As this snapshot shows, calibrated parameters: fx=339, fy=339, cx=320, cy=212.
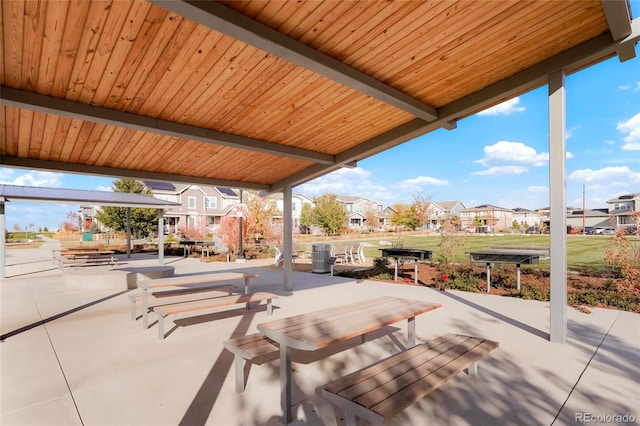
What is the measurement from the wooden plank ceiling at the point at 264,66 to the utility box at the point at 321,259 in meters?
7.29

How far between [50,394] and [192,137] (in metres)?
3.78

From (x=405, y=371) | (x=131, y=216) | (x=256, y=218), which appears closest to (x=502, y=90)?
(x=405, y=371)

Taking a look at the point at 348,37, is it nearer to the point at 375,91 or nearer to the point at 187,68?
the point at 375,91

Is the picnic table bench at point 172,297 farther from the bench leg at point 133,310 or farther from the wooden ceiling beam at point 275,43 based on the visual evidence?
the wooden ceiling beam at point 275,43

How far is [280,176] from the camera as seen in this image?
8.91 m

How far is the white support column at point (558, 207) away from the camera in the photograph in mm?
4750

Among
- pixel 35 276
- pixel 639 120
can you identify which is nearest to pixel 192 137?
pixel 35 276

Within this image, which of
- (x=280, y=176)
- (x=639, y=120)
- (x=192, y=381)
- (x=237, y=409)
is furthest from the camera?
(x=639, y=120)

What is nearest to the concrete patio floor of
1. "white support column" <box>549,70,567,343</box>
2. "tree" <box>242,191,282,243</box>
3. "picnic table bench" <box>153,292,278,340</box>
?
"picnic table bench" <box>153,292,278,340</box>

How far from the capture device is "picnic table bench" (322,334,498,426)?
229 centimetres

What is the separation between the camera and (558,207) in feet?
15.6

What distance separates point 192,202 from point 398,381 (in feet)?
151

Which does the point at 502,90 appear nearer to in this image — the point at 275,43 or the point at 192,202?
the point at 275,43

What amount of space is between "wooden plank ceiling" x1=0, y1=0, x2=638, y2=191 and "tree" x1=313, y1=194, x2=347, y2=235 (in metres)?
34.1
